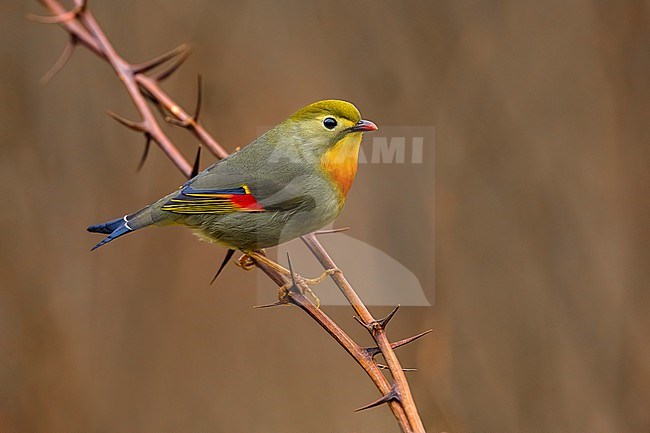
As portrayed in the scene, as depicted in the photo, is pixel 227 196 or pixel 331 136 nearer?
pixel 331 136

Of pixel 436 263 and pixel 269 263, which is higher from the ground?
pixel 436 263

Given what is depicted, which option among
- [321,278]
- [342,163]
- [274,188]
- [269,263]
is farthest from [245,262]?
[342,163]

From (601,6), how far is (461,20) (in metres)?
0.70

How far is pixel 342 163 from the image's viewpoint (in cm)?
143

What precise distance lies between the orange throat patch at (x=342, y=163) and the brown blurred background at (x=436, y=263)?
1336mm

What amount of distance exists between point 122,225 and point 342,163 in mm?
442

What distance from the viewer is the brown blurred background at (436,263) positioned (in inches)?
113

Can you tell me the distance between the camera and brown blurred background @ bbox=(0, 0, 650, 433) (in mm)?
2869

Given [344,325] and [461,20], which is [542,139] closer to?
[461,20]

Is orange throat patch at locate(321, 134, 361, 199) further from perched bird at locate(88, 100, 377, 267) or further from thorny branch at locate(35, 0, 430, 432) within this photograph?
thorny branch at locate(35, 0, 430, 432)

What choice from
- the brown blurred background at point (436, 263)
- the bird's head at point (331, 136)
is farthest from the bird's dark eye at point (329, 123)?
the brown blurred background at point (436, 263)

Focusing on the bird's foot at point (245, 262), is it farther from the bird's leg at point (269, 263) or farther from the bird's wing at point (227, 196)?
the bird's wing at point (227, 196)

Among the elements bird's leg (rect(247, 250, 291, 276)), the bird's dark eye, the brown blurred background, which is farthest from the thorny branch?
the brown blurred background

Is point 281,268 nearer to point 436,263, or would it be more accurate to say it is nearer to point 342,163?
point 342,163
